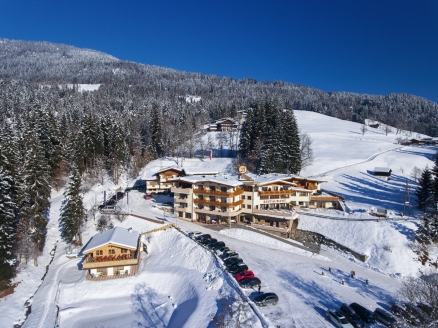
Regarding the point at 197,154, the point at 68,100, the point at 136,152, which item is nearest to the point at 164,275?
the point at 136,152

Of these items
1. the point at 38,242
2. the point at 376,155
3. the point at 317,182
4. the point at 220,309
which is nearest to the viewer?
the point at 220,309

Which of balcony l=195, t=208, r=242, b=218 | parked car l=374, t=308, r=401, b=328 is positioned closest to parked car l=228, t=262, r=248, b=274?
parked car l=374, t=308, r=401, b=328

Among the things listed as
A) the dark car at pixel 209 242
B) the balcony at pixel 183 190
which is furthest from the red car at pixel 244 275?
the balcony at pixel 183 190

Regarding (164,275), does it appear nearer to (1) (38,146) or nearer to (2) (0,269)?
(2) (0,269)

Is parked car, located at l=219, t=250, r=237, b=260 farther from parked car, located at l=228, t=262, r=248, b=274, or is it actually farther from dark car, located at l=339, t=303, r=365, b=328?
dark car, located at l=339, t=303, r=365, b=328

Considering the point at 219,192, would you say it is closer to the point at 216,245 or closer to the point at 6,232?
the point at 216,245

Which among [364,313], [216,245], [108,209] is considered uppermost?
[108,209]

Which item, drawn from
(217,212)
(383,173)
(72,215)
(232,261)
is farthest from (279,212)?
(383,173)
